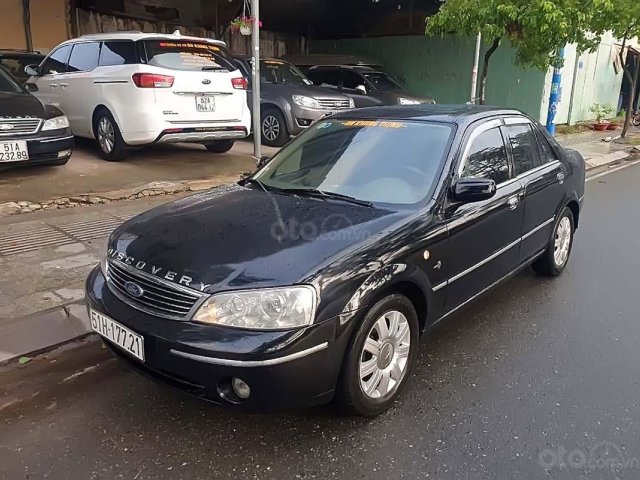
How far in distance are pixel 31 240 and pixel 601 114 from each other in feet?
63.6

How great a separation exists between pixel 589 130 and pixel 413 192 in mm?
17759

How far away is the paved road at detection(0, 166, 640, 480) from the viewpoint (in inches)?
99.2

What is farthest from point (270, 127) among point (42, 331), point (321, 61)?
point (42, 331)

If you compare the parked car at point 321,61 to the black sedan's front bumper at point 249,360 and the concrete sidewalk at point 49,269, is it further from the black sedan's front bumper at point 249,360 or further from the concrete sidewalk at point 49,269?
the black sedan's front bumper at point 249,360

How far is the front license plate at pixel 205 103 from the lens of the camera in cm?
770

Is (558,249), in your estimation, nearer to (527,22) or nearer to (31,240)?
(31,240)

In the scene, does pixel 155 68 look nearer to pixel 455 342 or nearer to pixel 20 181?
pixel 20 181

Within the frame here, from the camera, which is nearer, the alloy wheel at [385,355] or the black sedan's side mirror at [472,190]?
the alloy wheel at [385,355]

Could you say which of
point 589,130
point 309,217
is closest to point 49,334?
point 309,217

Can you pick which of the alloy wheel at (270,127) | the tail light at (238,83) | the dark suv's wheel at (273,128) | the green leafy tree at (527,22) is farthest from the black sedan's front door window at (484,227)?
the alloy wheel at (270,127)

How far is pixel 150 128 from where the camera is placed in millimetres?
7359

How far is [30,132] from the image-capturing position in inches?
260

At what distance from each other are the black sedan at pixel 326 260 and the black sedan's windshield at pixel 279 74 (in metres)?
7.57

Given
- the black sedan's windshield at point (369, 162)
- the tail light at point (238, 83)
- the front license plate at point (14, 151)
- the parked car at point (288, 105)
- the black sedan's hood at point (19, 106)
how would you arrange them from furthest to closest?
1. the parked car at point (288, 105)
2. the tail light at point (238, 83)
3. the black sedan's hood at point (19, 106)
4. the front license plate at point (14, 151)
5. the black sedan's windshield at point (369, 162)
